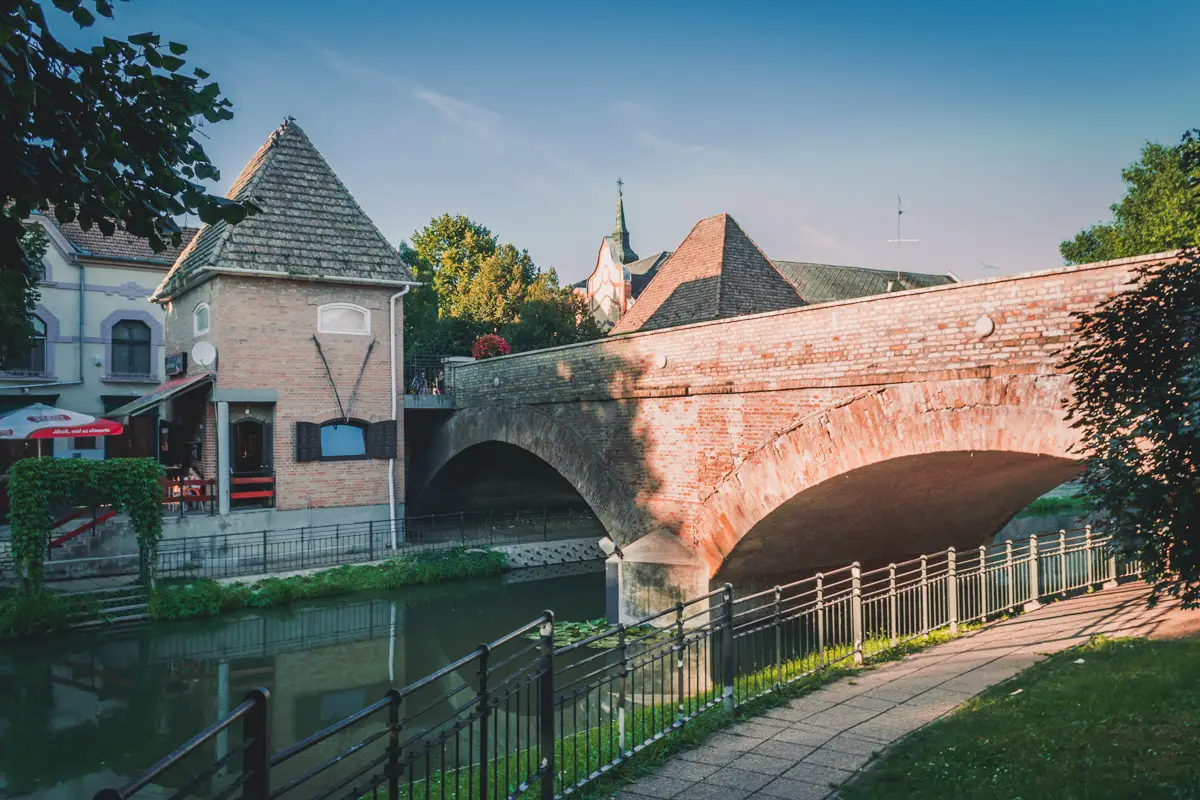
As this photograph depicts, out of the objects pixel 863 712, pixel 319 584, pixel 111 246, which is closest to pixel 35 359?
pixel 111 246

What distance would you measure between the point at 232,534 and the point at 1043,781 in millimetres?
16028

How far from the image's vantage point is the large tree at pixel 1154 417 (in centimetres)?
494

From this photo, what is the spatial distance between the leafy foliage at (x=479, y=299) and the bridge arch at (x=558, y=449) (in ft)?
19.6

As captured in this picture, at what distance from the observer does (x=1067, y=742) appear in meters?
6.06

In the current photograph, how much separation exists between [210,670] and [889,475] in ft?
33.4

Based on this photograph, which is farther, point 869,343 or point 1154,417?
point 869,343

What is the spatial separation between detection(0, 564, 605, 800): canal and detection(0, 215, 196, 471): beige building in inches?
443

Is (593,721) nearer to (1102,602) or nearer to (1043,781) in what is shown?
(1043,781)

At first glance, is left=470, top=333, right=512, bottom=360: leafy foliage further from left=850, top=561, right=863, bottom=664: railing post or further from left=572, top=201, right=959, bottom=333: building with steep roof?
left=850, top=561, right=863, bottom=664: railing post

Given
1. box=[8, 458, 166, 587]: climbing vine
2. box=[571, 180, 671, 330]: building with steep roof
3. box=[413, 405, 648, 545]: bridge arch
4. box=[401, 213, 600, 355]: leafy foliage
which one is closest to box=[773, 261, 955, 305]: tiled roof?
box=[571, 180, 671, 330]: building with steep roof

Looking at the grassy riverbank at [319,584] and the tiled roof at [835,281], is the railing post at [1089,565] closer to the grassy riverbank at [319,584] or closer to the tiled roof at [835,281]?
the grassy riverbank at [319,584]

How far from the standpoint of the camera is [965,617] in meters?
12.3

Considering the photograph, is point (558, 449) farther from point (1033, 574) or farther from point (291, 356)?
point (1033, 574)

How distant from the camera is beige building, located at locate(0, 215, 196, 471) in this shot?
2461 cm
